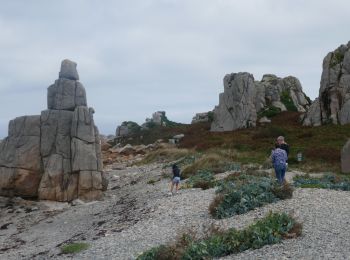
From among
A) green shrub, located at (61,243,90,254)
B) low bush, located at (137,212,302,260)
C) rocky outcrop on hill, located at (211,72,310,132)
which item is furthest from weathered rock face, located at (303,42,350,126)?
low bush, located at (137,212,302,260)

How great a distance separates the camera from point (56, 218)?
27.8m

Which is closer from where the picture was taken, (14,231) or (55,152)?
(14,231)

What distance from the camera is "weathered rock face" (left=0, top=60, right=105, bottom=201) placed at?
32906 millimetres

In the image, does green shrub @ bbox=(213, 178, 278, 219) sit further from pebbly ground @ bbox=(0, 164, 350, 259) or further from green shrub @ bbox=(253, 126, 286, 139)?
green shrub @ bbox=(253, 126, 286, 139)

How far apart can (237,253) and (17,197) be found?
22794 mm

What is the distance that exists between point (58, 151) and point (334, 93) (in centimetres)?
3884

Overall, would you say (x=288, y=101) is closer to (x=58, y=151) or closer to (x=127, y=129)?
(x=127, y=129)

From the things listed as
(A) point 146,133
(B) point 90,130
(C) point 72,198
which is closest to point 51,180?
(C) point 72,198

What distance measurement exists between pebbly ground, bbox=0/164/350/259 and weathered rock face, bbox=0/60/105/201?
3.95 feet

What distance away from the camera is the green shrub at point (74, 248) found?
59.9 ft

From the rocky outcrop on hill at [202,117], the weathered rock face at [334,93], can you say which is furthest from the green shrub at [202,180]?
the rocky outcrop on hill at [202,117]

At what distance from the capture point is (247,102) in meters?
72.5

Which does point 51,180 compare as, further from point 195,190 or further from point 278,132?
point 278,132

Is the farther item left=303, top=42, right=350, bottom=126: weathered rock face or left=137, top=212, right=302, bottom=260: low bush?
left=303, top=42, right=350, bottom=126: weathered rock face
